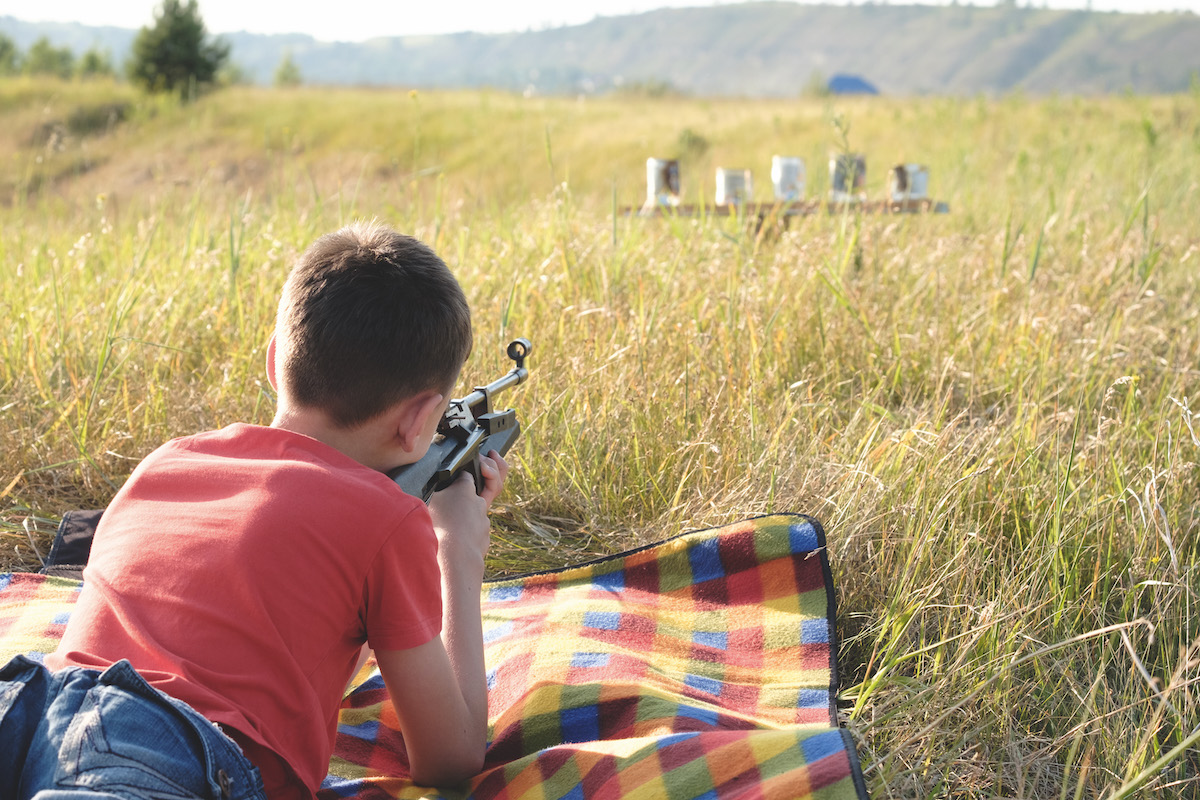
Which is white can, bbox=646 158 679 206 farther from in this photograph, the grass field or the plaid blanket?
the plaid blanket

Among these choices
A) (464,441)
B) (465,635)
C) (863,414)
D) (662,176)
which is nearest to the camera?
(465,635)

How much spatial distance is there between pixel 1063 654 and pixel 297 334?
1553mm

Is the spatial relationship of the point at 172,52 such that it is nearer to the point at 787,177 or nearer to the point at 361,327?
the point at 787,177

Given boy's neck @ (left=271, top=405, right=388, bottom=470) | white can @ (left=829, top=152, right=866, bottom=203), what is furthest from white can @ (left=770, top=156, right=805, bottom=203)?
boy's neck @ (left=271, top=405, right=388, bottom=470)

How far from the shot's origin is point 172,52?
20578mm

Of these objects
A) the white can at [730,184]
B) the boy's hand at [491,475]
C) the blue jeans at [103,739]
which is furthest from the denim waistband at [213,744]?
the white can at [730,184]

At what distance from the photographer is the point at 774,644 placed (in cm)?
191

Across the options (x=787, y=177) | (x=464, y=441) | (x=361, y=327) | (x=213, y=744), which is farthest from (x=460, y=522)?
(x=787, y=177)

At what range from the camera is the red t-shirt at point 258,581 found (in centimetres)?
118

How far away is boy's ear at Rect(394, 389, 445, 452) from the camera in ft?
4.65

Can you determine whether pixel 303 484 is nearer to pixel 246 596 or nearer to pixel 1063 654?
pixel 246 596

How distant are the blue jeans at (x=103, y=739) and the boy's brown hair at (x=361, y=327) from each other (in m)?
0.48

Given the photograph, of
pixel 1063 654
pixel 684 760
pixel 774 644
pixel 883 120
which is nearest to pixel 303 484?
pixel 684 760

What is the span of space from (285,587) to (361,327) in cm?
39
